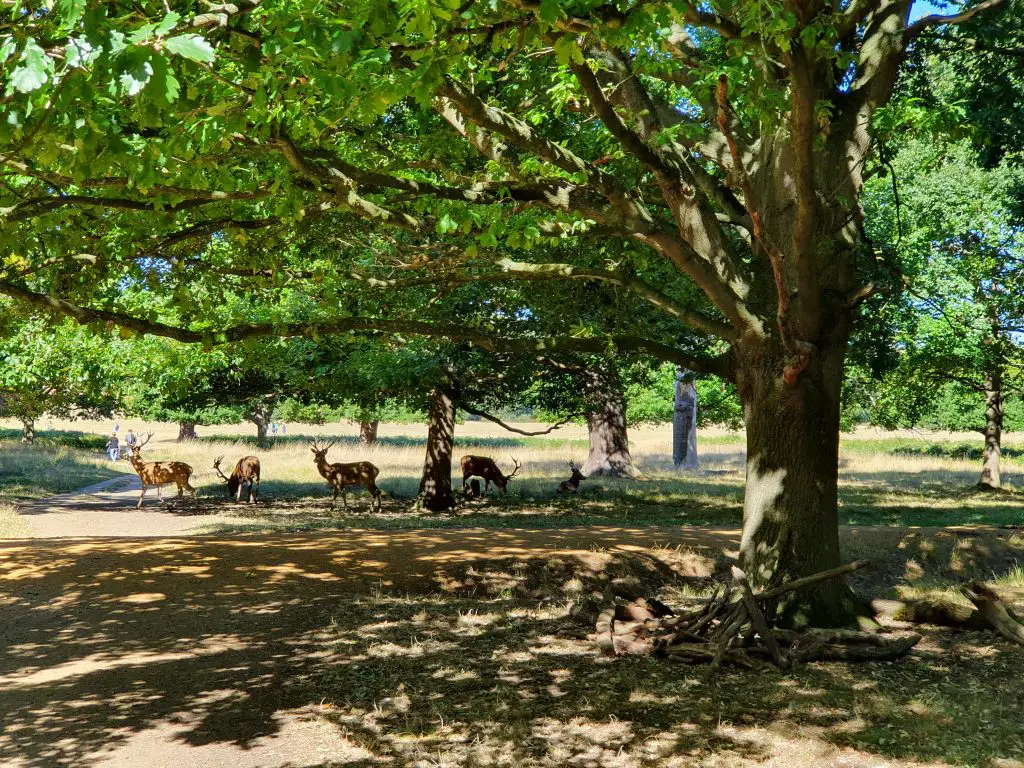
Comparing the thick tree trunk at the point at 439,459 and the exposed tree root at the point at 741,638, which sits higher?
the thick tree trunk at the point at 439,459

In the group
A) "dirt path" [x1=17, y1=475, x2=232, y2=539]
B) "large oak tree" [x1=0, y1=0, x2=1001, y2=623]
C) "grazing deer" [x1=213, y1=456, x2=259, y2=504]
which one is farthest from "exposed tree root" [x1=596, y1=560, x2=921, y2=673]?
"grazing deer" [x1=213, y1=456, x2=259, y2=504]

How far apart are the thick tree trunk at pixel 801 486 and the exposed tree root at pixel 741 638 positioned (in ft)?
1.00

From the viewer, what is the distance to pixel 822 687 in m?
6.79

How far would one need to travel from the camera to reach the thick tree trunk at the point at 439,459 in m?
21.0

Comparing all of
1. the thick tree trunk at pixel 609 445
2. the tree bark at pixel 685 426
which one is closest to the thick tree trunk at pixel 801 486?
the thick tree trunk at pixel 609 445

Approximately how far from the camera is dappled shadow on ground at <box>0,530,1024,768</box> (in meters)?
5.57

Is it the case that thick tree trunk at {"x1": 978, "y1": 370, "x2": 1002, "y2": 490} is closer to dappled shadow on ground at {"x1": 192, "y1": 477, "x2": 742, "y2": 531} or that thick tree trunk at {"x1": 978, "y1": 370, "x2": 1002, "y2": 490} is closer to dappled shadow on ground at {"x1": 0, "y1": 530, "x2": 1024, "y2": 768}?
dappled shadow on ground at {"x1": 192, "y1": 477, "x2": 742, "y2": 531}

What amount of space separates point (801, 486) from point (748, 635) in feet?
5.28

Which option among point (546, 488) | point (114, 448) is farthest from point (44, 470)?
point (546, 488)

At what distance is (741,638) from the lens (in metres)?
7.81

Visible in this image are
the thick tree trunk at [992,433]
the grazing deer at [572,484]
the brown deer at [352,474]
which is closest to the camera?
the brown deer at [352,474]

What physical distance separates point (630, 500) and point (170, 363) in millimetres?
11882

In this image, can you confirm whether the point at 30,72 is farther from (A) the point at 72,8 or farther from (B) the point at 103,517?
(B) the point at 103,517

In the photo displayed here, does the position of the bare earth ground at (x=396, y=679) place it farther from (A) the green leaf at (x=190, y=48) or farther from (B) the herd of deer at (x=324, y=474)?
(B) the herd of deer at (x=324, y=474)
